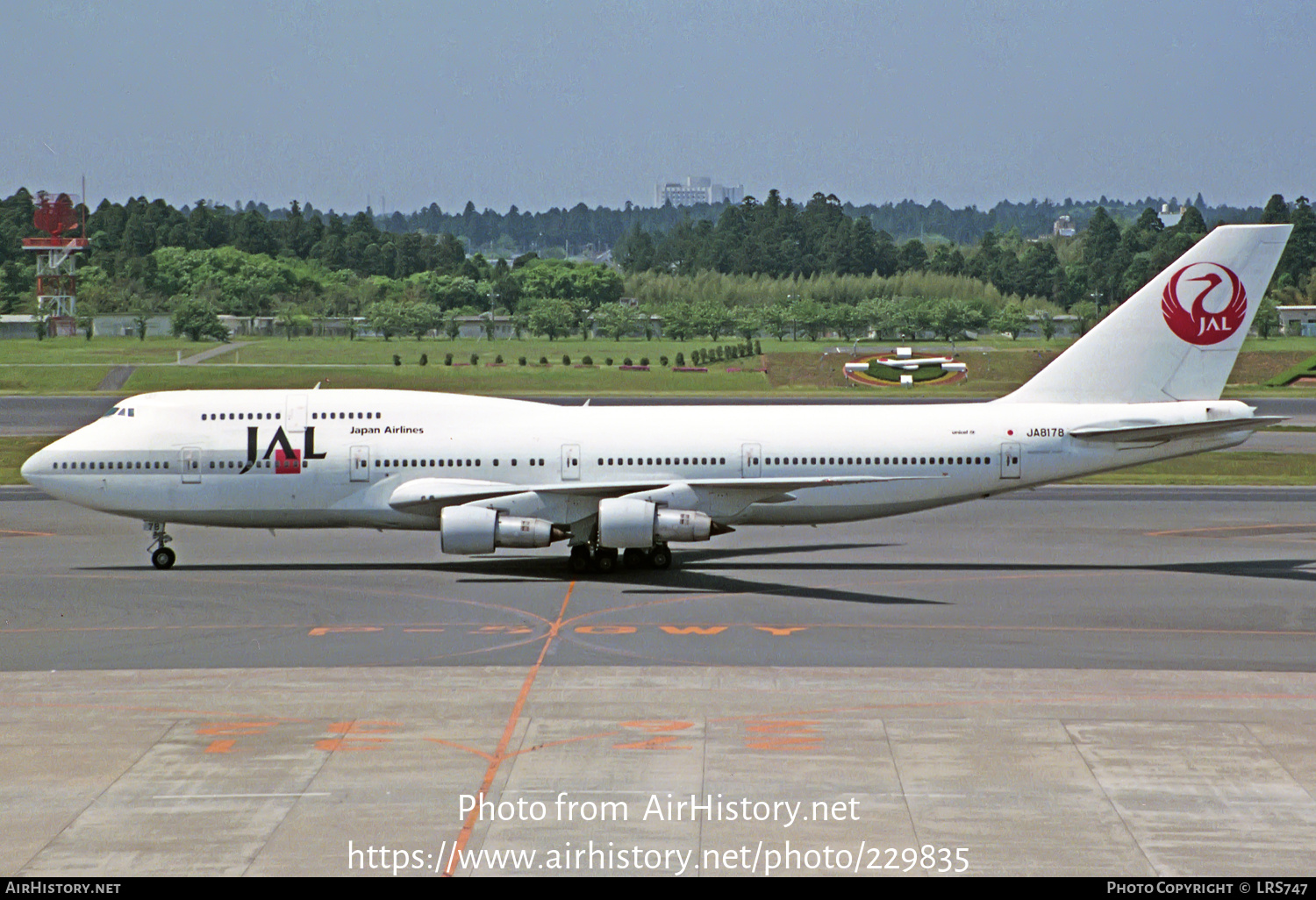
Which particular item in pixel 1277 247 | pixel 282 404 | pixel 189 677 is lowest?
pixel 189 677

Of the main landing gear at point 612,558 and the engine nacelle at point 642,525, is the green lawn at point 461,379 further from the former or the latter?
the engine nacelle at point 642,525

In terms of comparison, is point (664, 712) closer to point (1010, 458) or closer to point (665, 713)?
point (665, 713)

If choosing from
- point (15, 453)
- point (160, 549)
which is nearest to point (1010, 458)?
point (160, 549)

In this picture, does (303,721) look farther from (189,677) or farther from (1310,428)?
(1310,428)

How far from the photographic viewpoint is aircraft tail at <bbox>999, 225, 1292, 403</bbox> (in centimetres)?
4016

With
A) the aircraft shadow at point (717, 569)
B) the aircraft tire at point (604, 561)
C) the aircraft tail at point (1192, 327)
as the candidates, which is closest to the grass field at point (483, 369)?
the aircraft tail at point (1192, 327)

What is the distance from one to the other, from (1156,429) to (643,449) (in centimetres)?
1436

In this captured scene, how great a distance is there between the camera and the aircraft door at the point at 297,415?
39.6 meters

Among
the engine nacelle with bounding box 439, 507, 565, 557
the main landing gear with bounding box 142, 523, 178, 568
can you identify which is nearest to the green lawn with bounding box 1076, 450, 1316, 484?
the engine nacelle with bounding box 439, 507, 565, 557

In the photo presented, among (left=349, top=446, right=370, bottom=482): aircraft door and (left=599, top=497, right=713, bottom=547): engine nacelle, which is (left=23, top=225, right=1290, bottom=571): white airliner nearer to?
(left=349, top=446, right=370, bottom=482): aircraft door

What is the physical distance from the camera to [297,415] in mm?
39844

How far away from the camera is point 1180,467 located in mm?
66562

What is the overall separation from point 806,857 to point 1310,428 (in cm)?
7267
